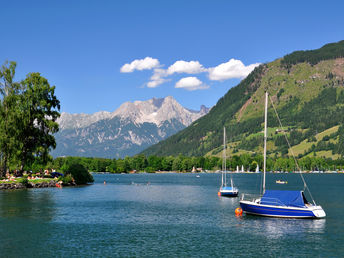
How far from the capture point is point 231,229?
6272cm

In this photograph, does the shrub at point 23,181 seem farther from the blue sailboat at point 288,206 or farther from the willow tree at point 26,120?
the blue sailboat at point 288,206

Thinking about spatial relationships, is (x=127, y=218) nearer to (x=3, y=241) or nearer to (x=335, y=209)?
(x=3, y=241)

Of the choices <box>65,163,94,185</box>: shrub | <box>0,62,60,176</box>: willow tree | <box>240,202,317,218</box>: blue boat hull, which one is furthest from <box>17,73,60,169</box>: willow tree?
<box>240,202,317,218</box>: blue boat hull

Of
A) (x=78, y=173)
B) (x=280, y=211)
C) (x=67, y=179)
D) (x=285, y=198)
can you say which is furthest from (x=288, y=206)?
(x=78, y=173)

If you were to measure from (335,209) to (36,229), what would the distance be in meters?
67.8

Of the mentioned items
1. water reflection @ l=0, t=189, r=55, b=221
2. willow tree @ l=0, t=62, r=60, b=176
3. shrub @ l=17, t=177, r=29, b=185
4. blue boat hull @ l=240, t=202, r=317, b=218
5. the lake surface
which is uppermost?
willow tree @ l=0, t=62, r=60, b=176

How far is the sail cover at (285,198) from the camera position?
233 feet

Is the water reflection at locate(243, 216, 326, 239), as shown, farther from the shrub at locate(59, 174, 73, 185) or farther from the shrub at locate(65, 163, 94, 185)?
the shrub at locate(65, 163, 94, 185)

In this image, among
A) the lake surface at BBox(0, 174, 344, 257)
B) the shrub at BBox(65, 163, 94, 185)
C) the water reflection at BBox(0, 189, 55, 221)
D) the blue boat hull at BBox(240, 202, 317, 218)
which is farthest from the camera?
the shrub at BBox(65, 163, 94, 185)

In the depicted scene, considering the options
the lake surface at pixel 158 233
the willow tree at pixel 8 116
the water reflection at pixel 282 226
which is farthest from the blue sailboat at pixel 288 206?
the willow tree at pixel 8 116

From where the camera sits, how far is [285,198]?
72250mm

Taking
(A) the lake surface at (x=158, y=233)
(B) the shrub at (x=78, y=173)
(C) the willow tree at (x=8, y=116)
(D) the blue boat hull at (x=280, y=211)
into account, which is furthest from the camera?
(B) the shrub at (x=78, y=173)

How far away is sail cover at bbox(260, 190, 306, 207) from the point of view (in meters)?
71.1

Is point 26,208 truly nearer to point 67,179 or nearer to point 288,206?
point 288,206
